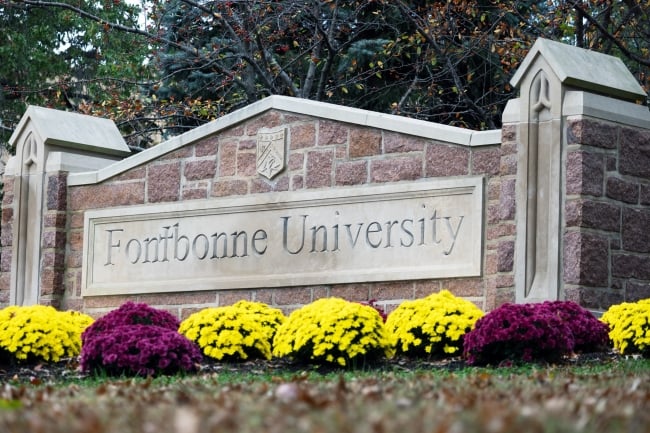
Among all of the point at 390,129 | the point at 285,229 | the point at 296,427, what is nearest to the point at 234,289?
the point at 285,229

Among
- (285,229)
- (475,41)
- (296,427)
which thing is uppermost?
(475,41)

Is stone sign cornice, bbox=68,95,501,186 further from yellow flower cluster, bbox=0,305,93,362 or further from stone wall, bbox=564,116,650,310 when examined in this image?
yellow flower cluster, bbox=0,305,93,362

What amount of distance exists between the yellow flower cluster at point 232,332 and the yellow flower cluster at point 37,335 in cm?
111

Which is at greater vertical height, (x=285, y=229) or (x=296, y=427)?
(x=285, y=229)

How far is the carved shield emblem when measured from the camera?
12.6 metres

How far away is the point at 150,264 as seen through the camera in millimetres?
13414

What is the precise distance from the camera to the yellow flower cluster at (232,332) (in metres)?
10.3

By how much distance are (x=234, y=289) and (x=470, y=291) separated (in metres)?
2.72

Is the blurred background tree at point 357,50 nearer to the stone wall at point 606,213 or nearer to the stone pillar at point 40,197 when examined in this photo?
the stone pillar at point 40,197

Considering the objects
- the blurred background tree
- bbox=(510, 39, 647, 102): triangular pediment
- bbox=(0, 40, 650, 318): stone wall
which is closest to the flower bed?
bbox=(0, 40, 650, 318): stone wall

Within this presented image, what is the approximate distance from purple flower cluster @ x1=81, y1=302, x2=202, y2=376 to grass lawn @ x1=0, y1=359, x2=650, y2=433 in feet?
7.26

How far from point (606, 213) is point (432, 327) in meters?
1.88

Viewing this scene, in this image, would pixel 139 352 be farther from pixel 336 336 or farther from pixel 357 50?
pixel 357 50

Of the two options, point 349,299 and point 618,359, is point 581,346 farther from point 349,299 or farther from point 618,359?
point 349,299
